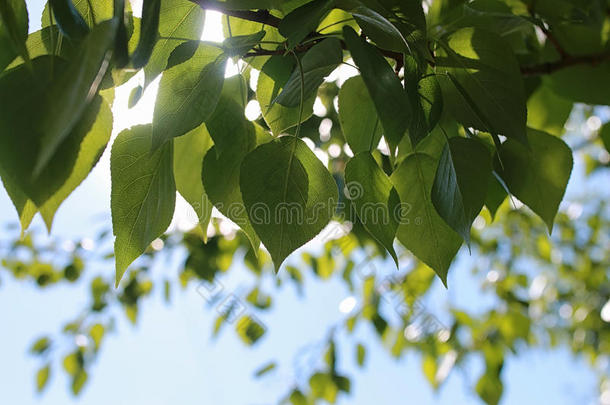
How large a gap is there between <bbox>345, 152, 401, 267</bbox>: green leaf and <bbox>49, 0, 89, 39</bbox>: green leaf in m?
0.11

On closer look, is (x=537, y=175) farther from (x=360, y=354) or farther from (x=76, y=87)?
(x=360, y=354)

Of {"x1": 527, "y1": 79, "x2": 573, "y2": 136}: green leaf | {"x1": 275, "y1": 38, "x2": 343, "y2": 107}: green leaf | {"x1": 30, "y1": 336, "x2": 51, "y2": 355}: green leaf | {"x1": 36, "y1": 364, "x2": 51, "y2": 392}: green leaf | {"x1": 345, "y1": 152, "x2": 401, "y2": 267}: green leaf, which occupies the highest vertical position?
{"x1": 275, "y1": 38, "x2": 343, "y2": 107}: green leaf

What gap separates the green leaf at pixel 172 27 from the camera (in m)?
0.23

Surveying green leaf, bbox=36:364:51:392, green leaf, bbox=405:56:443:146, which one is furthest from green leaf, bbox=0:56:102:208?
green leaf, bbox=36:364:51:392

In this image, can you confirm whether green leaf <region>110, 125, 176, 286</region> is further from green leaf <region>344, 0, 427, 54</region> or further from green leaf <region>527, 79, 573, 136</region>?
green leaf <region>527, 79, 573, 136</region>

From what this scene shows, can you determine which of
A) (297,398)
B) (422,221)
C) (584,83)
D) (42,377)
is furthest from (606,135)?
(42,377)

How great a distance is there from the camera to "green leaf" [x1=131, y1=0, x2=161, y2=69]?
0.16 metres

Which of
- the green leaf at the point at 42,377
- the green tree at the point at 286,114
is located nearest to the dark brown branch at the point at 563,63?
the green tree at the point at 286,114

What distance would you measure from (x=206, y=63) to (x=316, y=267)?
853mm

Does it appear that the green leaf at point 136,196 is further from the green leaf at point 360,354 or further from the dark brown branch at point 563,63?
the green leaf at point 360,354

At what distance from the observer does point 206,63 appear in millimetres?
220

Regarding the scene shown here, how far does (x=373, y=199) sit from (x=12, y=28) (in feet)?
0.43

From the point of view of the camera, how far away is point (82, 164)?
17 cm

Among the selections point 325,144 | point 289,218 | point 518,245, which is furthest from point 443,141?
point 518,245
